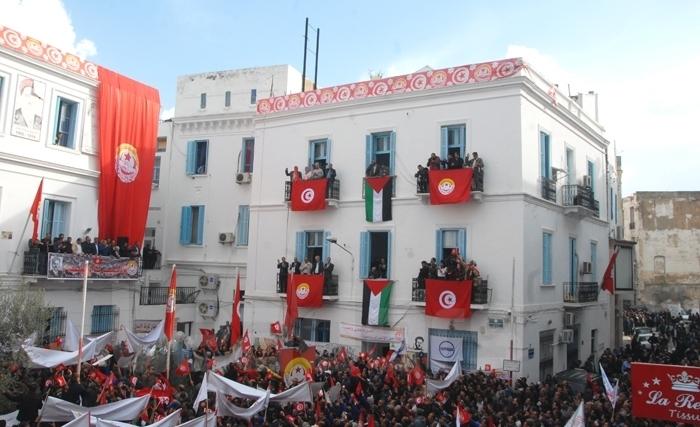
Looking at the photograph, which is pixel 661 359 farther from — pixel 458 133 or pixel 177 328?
pixel 177 328

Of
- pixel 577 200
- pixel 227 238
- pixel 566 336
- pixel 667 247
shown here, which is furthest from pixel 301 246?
pixel 667 247

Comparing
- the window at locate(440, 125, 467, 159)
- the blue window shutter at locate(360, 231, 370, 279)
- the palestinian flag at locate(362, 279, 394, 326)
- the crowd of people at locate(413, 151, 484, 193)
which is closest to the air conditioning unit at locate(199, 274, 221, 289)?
the blue window shutter at locate(360, 231, 370, 279)

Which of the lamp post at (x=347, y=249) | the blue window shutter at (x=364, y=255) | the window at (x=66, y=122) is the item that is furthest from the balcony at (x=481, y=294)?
the window at (x=66, y=122)

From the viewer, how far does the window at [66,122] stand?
23453mm

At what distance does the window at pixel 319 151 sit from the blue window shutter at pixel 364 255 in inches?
136

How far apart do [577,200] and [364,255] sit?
319 inches

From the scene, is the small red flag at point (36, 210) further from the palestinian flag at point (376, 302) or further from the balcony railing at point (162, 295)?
the palestinian flag at point (376, 302)

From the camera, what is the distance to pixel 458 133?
21922 mm

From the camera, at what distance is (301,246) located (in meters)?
24.5

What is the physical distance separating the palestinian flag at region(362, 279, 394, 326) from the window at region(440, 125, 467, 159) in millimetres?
4861

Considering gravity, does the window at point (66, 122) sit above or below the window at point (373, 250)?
above

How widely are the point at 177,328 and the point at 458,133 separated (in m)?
14.8

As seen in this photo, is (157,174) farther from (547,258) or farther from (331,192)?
(547,258)

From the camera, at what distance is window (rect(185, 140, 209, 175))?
96.9 ft
